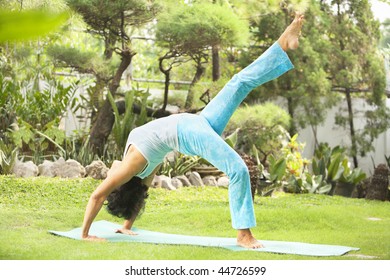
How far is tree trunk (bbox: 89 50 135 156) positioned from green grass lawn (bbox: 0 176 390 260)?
69 cm

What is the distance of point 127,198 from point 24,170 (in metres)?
1.28

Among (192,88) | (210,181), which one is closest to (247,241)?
(210,181)

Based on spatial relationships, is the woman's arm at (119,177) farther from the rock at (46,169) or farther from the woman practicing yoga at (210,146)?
the rock at (46,169)

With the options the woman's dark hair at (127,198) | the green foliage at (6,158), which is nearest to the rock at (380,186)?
the woman's dark hair at (127,198)

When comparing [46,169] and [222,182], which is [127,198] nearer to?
[46,169]

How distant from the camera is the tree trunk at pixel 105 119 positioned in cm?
481

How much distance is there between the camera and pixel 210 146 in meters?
2.90

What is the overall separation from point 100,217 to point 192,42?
1719 millimetres

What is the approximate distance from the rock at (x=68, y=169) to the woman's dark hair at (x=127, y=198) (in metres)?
1.20

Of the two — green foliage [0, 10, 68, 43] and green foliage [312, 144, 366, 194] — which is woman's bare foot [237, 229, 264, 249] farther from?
green foliage [0, 10, 68, 43]

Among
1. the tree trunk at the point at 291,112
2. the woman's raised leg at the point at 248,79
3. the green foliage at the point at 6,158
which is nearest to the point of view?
the woman's raised leg at the point at 248,79
